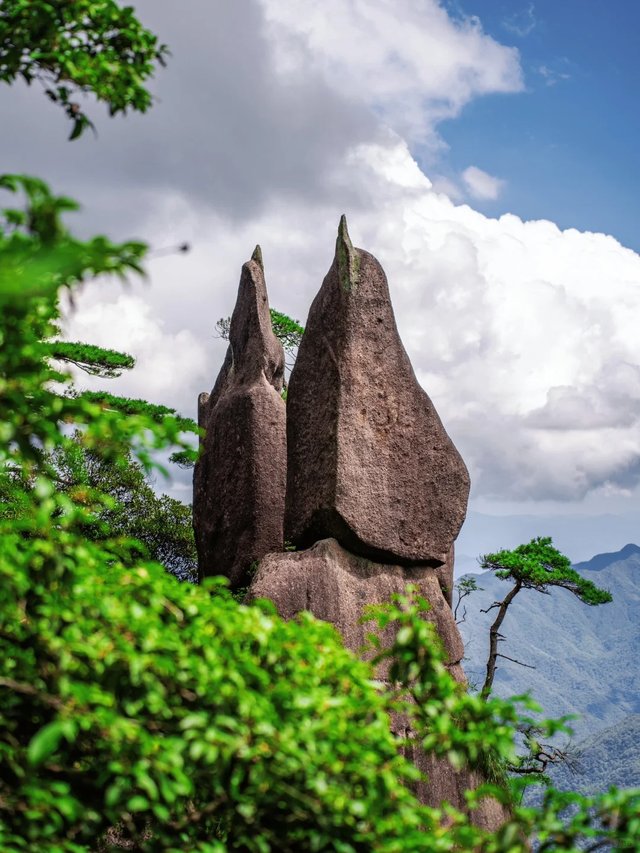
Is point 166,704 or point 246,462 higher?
point 246,462

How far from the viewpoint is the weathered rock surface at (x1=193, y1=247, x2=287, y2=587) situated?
1267 centimetres

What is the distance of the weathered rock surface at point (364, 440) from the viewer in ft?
32.1

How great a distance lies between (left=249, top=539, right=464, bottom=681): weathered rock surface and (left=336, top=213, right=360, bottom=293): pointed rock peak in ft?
9.79

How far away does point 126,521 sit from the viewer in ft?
70.0

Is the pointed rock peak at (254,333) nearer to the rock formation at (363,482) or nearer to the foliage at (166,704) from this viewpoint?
the rock formation at (363,482)

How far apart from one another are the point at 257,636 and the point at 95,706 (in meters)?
0.67

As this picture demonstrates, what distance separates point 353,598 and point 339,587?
20 cm

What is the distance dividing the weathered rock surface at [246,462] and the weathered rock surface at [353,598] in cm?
296

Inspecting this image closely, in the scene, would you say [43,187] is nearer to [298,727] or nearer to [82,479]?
[298,727]

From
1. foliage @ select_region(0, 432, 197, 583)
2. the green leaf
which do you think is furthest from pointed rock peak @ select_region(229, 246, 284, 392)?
the green leaf

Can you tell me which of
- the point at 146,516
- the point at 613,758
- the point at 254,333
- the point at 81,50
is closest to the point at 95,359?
the point at 254,333

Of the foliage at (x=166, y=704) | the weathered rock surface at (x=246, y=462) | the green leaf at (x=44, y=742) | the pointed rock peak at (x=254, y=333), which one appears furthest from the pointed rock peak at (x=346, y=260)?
the green leaf at (x=44, y=742)

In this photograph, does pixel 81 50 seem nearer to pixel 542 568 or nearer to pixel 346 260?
pixel 346 260

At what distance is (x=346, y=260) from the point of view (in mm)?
10484
